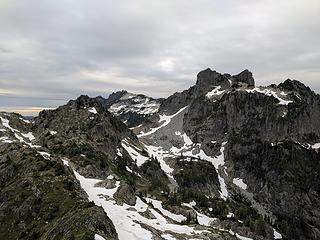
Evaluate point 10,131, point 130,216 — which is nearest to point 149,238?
point 130,216

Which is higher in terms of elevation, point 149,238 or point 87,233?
point 87,233

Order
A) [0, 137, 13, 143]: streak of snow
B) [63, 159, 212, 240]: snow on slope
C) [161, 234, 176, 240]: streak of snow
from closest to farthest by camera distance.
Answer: [63, 159, 212, 240]: snow on slope < [161, 234, 176, 240]: streak of snow < [0, 137, 13, 143]: streak of snow

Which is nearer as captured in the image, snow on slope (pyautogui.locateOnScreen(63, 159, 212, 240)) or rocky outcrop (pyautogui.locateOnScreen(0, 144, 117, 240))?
rocky outcrop (pyautogui.locateOnScreen(0, 144, 117, 240))

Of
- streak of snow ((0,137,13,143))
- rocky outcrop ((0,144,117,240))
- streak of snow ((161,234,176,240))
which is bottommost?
streak of snow ((161,234,176,240))

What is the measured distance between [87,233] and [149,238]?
2094cm

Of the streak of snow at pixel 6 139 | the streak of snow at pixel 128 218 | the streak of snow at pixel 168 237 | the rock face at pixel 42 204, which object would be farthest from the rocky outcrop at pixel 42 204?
the streak of snow at pixel 6 139

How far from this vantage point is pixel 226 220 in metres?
152

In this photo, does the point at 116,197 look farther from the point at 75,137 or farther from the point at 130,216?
the point at 75,137

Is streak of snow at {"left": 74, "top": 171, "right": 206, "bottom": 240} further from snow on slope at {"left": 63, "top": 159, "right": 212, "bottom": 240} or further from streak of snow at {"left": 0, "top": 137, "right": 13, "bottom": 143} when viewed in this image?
streak of snow at {"left": 0, "top": 137, "right": 13, "bottom": 143}

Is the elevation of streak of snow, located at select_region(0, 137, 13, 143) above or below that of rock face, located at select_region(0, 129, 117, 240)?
above

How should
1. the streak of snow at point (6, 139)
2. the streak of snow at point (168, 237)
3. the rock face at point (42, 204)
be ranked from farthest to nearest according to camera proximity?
the streak of snow at point (6, 139), the streak of snow at point (168, 237), the rock face at point (42, 204)

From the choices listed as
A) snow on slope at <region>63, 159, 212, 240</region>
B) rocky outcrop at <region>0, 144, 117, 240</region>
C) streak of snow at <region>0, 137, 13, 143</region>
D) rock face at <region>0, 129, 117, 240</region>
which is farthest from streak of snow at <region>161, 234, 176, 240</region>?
streak of snow at <region>0, 137, 13, 143</region>

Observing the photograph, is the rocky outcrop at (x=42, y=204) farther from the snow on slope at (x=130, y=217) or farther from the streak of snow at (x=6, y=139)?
the streak of snow at (x=6, y=139)

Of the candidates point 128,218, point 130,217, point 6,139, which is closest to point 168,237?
point 128,218
